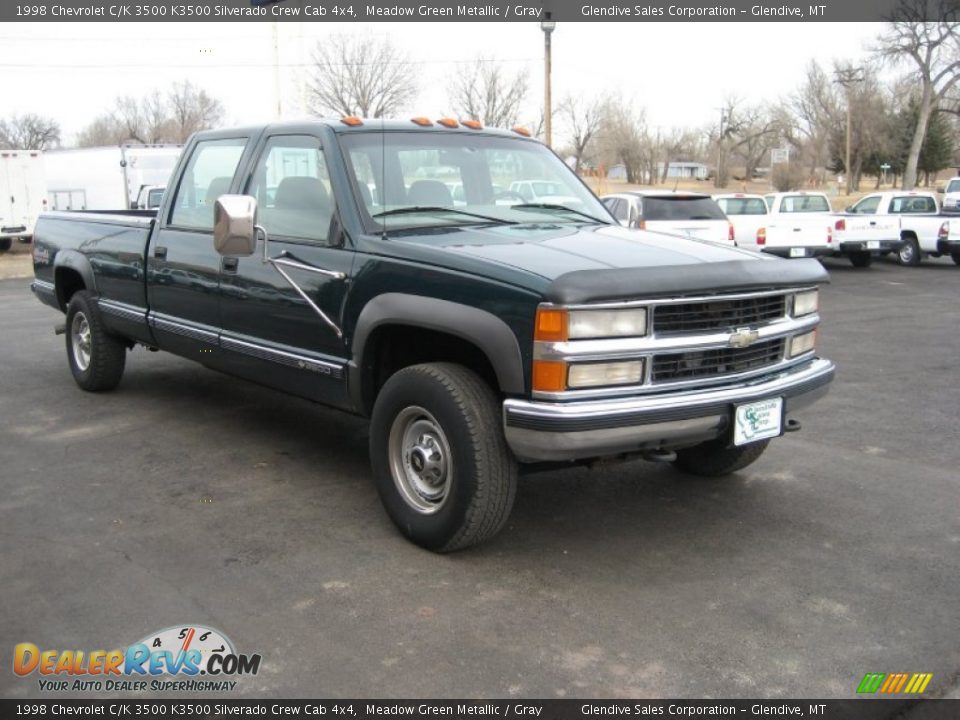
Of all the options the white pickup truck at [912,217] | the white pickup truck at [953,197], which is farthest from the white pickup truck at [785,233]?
the white pickup truck at [953,197]

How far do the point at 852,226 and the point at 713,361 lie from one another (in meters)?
17.7

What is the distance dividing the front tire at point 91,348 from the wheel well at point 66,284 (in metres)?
0.15

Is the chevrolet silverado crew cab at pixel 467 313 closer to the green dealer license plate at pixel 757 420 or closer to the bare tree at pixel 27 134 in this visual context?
the green dealer license plate at pixel 757 420

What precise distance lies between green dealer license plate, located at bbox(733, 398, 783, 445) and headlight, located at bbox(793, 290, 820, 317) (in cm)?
57

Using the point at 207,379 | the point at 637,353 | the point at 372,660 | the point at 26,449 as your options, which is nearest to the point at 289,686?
the point at 372,660

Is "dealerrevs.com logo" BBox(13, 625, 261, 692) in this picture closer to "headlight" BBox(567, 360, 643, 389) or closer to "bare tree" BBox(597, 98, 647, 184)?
"headlight" BBox(567, 360, 643, 389)

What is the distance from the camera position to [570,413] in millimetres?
3584

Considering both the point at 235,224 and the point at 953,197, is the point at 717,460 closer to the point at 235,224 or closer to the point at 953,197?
the point at 235,224

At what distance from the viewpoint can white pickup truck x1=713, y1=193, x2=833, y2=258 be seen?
17.7 meters

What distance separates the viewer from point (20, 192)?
78.7 feet

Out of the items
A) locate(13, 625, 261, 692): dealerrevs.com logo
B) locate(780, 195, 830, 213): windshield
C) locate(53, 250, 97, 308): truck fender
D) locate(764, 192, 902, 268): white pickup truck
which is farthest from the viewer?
locate(780, 195, 830, 213): windshield

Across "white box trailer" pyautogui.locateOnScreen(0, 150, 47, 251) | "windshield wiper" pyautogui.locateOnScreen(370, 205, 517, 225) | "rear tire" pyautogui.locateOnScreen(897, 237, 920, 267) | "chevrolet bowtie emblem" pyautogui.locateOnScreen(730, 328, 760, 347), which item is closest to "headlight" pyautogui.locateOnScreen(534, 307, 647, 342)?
"chevrolet bowtie emblem" pyautogui.locateOnScreen(730, 328, 760, 347)

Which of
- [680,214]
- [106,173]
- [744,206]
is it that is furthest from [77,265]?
[106,173]

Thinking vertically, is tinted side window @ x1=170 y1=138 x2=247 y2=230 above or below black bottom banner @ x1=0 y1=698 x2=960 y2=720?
above
